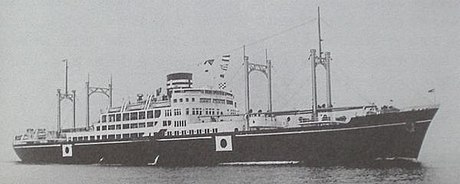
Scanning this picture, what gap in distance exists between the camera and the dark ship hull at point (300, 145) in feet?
31.3

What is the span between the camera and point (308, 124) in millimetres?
10211

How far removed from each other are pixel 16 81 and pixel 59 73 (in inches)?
45.7

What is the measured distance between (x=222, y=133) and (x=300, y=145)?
1.62 m

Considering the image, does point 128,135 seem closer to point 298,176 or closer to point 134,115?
point 134,115

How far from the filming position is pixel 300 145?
1012cm

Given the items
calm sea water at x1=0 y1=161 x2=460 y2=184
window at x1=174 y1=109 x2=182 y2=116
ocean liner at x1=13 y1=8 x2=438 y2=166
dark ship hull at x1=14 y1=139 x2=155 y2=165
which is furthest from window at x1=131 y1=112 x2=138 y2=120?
calm sea water at x1=0 y1=161 x2=460 y2=184

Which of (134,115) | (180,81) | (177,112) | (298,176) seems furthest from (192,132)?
(298,176)

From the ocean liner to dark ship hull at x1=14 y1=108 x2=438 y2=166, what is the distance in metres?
0.02

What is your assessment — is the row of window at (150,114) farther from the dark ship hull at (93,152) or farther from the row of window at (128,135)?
the dark ship hull at (93,152)

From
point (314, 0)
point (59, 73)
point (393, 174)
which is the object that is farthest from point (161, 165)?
point (314, 0)

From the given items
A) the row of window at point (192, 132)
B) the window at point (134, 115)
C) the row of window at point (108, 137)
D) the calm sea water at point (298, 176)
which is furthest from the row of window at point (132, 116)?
the calm sea water at point (298, 176)

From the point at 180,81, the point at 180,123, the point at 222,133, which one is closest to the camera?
the point at 222,133

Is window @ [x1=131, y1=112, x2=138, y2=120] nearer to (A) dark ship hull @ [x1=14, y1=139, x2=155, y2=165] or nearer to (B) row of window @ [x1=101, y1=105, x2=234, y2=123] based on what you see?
(B) row of window @ [x1=101, y1=105, x2=234, y2=123]

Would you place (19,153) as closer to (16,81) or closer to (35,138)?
(35,138)
